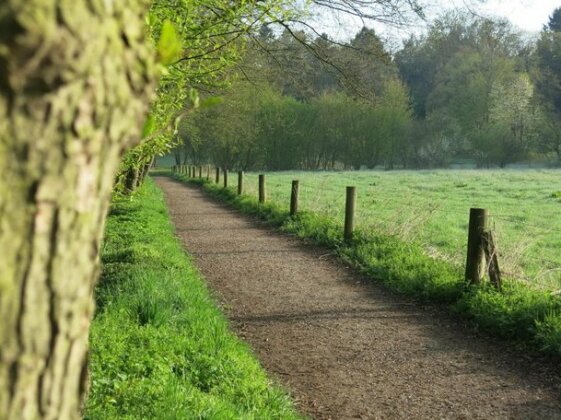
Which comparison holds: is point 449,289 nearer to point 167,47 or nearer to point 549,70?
point 167,47

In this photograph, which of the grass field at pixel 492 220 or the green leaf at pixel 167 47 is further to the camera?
the grass field at pixel 492 220

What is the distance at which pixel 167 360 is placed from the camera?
14.7 ft

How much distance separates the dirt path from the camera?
4642 millimetres

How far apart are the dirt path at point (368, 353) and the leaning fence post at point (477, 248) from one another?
66 centimetres

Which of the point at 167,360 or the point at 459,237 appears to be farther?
the point at 459,237

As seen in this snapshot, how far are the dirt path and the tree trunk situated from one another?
12.3 feet

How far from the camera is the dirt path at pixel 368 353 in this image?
4.64m

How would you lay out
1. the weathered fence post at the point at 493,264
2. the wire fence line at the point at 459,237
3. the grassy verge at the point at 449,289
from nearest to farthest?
the grassy verge at the point at 449,289 < the weathered fence post at the point at 493,264 < the wire fence line at the point at 459,237

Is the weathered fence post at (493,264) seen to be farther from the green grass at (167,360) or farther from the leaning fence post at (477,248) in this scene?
the green grass at (167,360)

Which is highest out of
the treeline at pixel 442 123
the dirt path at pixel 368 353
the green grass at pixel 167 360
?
the treeline at pixel 442 123

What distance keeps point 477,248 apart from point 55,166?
22.3ft

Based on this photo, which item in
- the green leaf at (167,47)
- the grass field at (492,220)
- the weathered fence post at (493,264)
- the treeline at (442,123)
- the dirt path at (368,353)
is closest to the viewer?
the green leaf at (167,47)

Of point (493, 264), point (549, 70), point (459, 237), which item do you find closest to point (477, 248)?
point (493, 264)

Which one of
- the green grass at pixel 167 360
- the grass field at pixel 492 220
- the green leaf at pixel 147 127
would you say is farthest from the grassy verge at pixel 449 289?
the green leaf at pixel 147 127
